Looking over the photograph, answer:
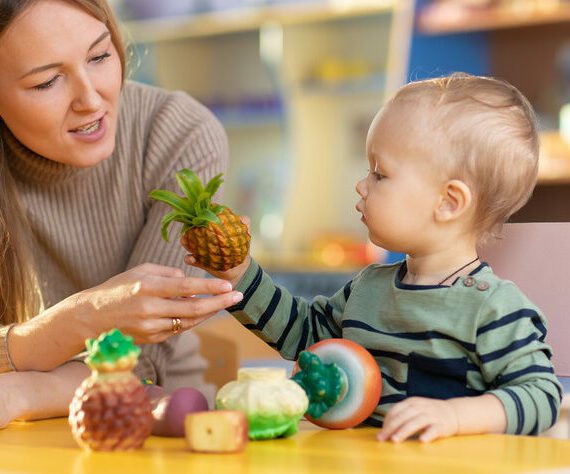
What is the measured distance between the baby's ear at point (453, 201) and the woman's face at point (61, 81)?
0.59 metres

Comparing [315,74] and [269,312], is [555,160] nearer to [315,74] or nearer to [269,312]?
[315,74]

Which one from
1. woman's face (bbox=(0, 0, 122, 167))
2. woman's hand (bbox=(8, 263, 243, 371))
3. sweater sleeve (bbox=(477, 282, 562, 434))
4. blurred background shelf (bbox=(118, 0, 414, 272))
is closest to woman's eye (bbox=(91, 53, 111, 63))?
woman's face (bbox=(0, 0, 122, 167))

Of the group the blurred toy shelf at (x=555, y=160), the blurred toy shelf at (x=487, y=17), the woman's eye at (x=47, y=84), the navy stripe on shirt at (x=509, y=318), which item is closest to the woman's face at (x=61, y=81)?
the woman's eye at (x=47, y=84)

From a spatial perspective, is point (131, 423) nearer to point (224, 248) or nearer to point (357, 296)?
point (224, 248)

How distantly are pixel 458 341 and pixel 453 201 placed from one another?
18 cm

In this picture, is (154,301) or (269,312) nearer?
(154,301)

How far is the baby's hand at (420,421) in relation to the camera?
1.05 m

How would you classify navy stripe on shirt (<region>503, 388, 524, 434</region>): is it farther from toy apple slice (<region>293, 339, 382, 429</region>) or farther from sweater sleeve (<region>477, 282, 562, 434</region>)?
toy apple slice (<region>293, 339, 382, 429</region>)

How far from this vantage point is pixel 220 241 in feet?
3.83

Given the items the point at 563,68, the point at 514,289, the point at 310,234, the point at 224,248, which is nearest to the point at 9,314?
the point at 224,248

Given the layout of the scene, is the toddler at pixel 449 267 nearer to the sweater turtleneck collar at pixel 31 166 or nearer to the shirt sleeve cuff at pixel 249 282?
the shirt sleeve cuff at pixel 249 282

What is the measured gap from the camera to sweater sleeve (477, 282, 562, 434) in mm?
1113

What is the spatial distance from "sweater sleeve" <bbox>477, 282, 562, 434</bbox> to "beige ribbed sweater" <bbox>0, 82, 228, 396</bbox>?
71 centimetres

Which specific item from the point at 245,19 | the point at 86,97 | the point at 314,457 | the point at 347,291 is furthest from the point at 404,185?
the point at 245,19
